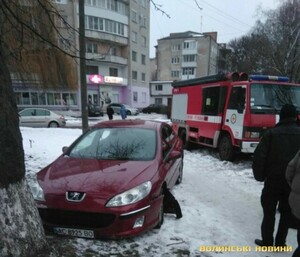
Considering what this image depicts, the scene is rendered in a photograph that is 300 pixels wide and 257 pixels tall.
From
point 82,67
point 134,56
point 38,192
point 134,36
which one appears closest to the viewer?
point 38,192

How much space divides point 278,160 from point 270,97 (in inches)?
214

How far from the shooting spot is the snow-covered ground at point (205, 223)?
3.72m

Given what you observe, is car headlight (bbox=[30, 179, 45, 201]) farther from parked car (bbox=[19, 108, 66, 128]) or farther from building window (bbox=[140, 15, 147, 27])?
building window (bbox=[140, 15, 147, 27])

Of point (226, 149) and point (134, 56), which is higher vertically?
point (134, 56)

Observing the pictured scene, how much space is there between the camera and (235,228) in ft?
15.3

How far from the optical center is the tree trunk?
2.99 meters

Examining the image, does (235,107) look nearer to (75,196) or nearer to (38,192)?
(75,196)

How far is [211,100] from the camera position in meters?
10.4

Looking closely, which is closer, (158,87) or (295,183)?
(295,183)

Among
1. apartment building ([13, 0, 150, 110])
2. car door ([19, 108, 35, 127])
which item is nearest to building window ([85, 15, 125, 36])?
apartment building ([13, 0, 150, 110])

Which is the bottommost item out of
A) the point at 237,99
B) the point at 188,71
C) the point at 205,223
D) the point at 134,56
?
the point at 205,223

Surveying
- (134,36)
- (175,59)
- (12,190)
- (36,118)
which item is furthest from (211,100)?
(175,59)

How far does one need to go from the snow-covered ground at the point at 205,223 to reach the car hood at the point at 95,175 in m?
0.64

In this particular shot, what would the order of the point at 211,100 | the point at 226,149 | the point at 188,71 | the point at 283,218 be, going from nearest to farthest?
1. the point at 283,218
2. the point at 226,149
3. the point at 211,100
4. the point at 188,71
